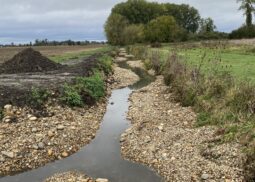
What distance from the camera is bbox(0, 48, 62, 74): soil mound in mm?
30047

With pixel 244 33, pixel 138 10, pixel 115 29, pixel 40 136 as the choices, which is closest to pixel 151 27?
pixel 115 29

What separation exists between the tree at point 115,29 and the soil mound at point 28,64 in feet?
225

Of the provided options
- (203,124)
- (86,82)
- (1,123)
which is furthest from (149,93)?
(1,123)

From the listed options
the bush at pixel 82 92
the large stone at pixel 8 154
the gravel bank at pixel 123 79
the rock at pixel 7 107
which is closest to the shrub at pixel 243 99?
the bush at pixel 82 92

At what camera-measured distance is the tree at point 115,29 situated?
331 ft

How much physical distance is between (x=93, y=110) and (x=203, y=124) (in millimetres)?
6517

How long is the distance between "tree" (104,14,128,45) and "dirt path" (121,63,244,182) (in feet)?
274

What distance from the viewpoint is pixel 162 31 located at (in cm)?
9325

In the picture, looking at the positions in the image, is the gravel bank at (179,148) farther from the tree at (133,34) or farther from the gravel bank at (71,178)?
the tree at (133,34)

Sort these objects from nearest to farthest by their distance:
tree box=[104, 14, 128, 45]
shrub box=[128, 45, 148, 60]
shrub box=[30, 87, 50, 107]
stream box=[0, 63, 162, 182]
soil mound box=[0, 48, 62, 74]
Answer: stream box=[0, 63, 162, 182]
shrub box=[30, 87, 50, 107]
soil mound box=[0, 48, 62, 74]
shrub box=[128, 45, 148, 60]
tree box=[104, 14, 128, 45]

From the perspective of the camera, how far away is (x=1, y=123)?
15125mm

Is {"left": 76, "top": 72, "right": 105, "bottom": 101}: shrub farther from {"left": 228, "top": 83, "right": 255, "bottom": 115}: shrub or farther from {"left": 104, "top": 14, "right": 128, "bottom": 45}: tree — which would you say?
{"left": 104, "top": 14, "right": 128, "bottom": 45}: tree

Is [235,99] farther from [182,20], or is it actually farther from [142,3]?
[182,20]

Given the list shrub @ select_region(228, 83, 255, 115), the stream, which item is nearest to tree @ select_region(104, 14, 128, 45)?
the stream
